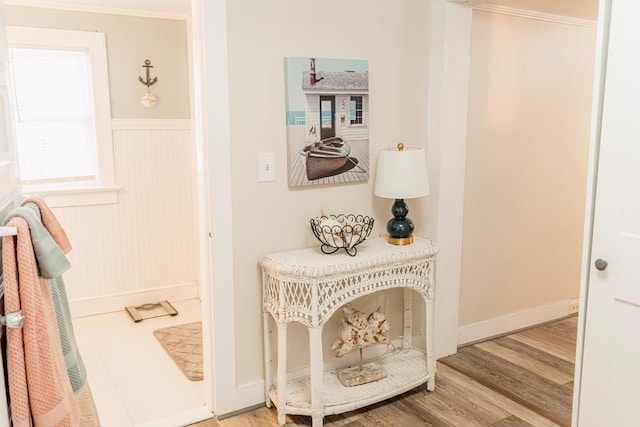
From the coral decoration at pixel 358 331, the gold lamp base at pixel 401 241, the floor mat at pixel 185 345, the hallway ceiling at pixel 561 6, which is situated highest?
the hallway ceiling at pixel 561 6

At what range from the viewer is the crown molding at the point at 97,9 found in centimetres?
351

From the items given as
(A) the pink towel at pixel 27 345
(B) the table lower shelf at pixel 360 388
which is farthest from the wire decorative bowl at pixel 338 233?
(A) the pink towel at pixel 27 345

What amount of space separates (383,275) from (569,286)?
1.93 m

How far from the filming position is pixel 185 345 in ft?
11.2

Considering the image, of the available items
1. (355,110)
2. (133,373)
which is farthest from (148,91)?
(133,373)

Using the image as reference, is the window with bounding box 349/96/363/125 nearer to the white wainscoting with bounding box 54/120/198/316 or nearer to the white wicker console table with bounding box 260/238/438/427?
the white wicker console table with bounding box 260/238/438/427

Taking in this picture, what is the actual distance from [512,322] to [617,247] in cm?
172

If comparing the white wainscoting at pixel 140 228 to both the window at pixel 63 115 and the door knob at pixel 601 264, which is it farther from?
the door knob at pixel 601 264

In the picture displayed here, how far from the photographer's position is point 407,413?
258 centimetres

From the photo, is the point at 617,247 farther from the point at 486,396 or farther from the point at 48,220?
the point at 48,220

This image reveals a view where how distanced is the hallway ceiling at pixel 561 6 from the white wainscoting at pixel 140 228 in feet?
7.89

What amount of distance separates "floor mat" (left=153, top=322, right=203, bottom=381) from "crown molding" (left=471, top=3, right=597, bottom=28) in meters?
2.55

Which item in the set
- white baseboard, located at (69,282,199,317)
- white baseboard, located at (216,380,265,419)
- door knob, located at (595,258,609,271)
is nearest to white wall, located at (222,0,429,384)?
white baseboard, located at (216,380,265,419)

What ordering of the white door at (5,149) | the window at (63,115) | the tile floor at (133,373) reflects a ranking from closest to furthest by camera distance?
the white door at (5,149)
the tile floor at (133,373)
the window at (63,115)
